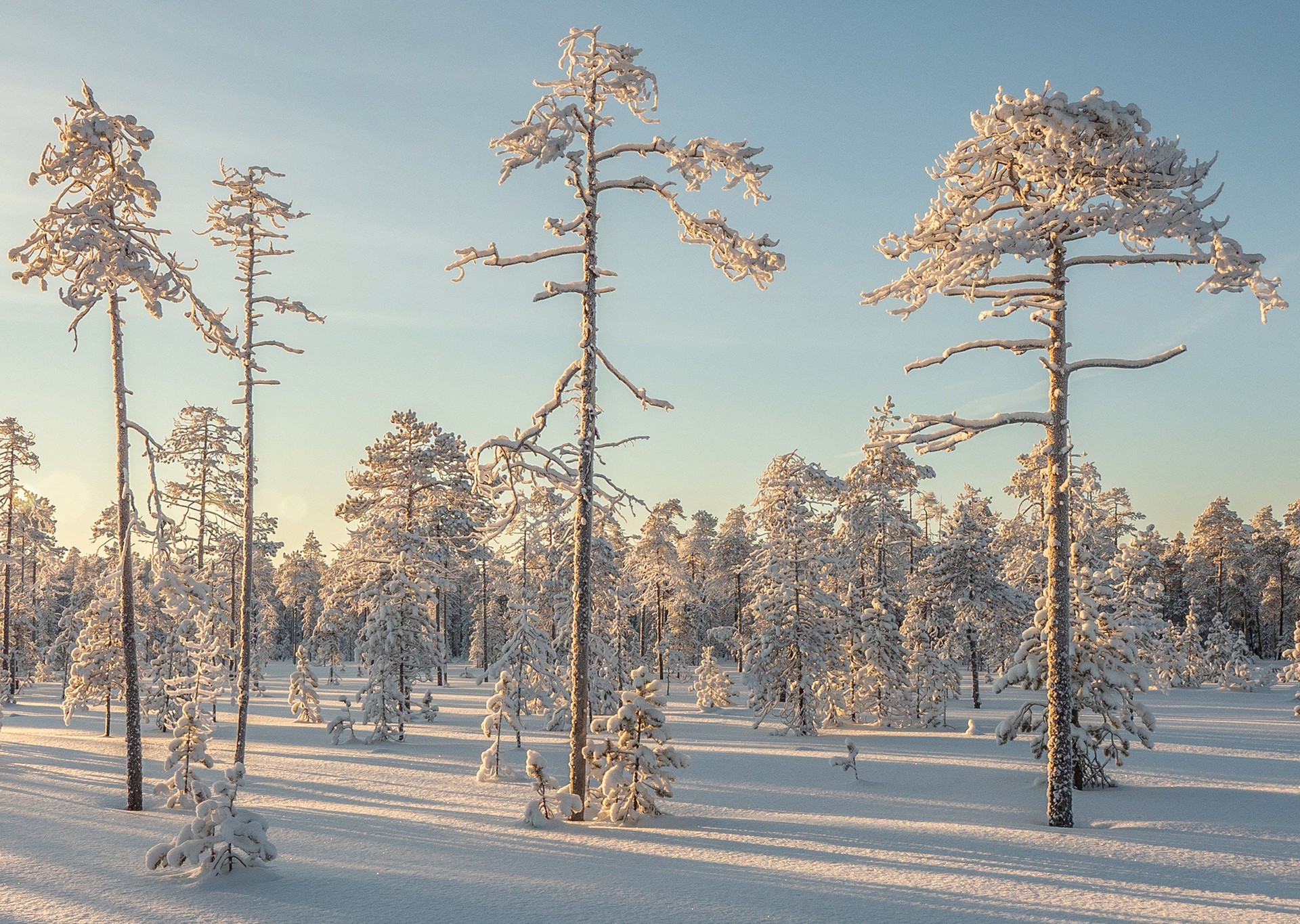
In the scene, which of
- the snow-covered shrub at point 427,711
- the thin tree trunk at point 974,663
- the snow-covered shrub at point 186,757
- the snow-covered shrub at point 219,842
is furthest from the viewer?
the thin tree trunk at point 974,663

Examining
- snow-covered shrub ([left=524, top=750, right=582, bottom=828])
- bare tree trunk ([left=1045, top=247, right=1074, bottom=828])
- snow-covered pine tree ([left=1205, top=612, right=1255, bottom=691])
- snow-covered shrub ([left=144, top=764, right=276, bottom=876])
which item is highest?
bare tree trunk ([left=1045, top=247, right=1074, bottom=828])

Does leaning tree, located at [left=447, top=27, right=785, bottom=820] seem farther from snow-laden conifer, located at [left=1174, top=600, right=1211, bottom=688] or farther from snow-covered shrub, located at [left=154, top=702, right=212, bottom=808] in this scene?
snow-laden conifer, located at [left=1174, top=600, right=1211, bottom=688]

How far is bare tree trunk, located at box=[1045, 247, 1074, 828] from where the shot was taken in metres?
14.3

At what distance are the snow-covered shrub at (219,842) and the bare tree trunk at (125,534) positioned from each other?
6302mm

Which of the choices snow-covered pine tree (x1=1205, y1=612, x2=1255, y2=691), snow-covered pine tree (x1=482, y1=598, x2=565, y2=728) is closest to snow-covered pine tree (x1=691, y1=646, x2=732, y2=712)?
snow-covered pine tree (x1=482, y1=598, x2=565, y2=728)

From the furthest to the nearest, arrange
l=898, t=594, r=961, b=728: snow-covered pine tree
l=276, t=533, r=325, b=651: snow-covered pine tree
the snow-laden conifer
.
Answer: l=276, t=533, r=325, b=651: snow-covered pine tree
the snow-laden conifer
l=898, t=594, r=961, b=728: snow-covered pine tree

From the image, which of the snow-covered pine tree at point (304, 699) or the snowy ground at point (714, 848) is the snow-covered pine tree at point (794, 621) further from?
the snow-covered pine tree at point (304, 699)

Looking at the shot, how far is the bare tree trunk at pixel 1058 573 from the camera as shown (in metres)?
14.3

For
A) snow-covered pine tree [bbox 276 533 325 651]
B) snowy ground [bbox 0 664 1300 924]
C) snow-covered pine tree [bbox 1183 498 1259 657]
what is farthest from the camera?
snow-covered pine tree [bbox 276 533 325 651]

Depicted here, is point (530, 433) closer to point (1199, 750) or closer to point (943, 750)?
point (943, 750)

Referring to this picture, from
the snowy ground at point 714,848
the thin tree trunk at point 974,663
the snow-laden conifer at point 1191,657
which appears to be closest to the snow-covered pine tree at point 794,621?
the snowy ground at point 714,848

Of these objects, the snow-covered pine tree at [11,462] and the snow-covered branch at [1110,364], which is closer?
the snow-covered branch at [1110,364]

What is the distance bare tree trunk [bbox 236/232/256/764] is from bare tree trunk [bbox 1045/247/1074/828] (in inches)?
702

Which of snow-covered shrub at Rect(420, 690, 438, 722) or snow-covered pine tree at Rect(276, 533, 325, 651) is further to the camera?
snow-covered pine tree at Rect(276, 533, 325, 651)
